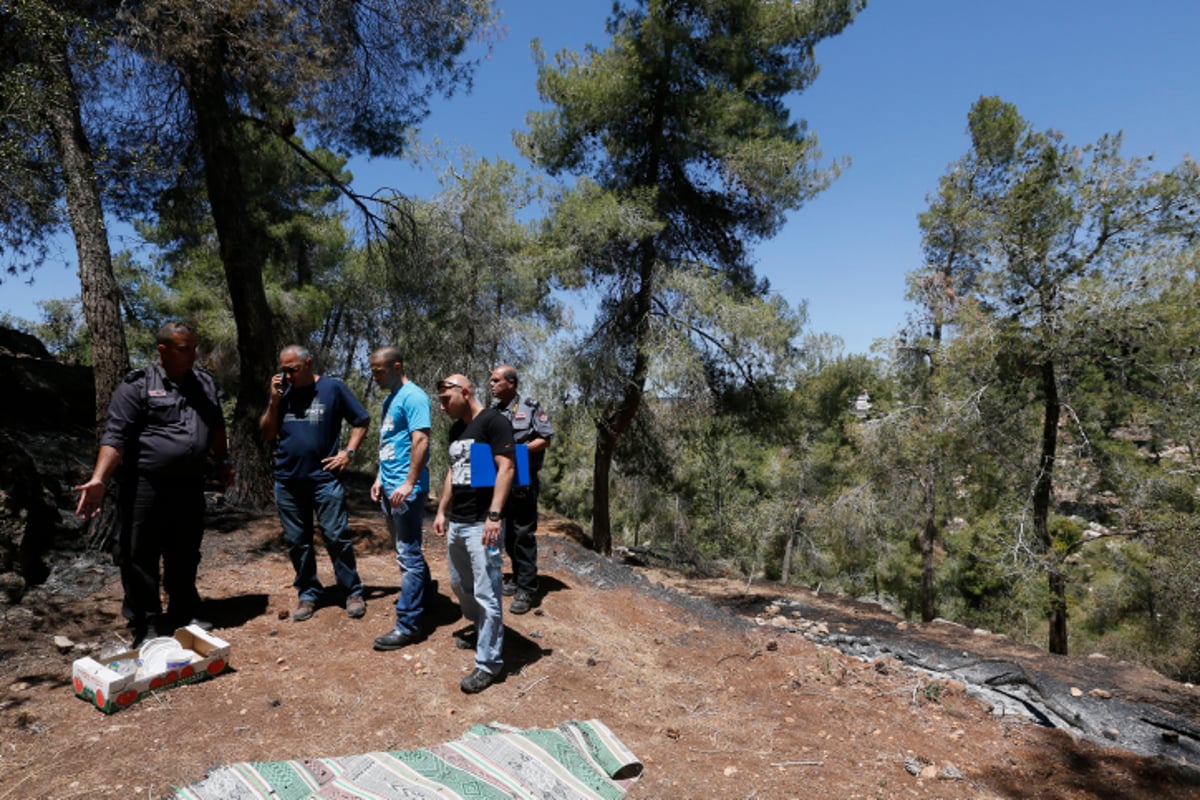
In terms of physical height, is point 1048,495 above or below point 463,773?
above

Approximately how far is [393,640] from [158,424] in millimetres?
1881

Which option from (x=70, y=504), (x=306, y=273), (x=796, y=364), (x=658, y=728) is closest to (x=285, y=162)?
(x=306, y=273)

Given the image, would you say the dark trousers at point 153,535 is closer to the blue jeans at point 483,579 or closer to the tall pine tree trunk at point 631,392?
the blue jeans at point 483,579

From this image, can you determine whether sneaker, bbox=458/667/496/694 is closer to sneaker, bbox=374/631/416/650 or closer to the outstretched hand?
sneaker, bbox=374/631/416/650

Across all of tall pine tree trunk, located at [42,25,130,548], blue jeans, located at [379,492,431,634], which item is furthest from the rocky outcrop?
blue jeans, located at [379,492,431,634]

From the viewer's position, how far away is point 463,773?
2.60 meters

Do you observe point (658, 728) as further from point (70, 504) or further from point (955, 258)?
point (955, 258)

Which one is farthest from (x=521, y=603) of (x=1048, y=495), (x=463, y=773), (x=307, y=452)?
(x=1048, y=495)

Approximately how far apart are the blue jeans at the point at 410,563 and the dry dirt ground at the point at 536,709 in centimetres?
19

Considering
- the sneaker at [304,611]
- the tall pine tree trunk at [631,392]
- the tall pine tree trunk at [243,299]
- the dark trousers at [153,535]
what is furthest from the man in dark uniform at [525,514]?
the tall pine tree trunk at [631,392]

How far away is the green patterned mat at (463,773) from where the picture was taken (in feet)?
7.99

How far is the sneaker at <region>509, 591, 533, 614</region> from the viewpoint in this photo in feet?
15.8

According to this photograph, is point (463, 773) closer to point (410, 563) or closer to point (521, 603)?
point (410, 563)

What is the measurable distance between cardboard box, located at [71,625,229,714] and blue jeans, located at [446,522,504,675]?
1353 millimetres
